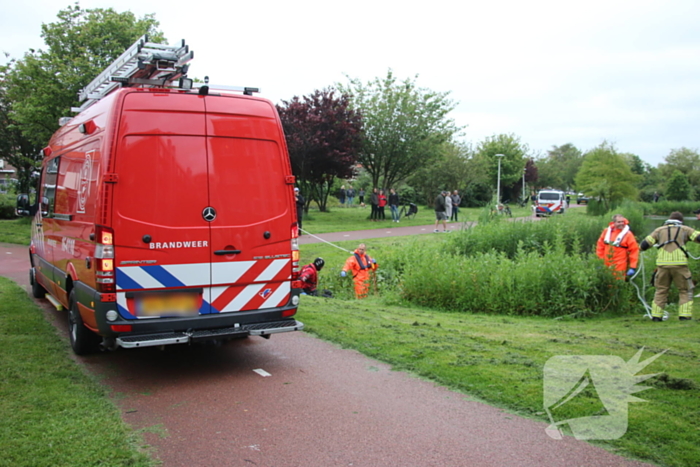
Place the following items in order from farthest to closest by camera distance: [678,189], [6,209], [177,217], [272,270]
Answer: [678,189] → [6,209] → [272,270] → [177,217]

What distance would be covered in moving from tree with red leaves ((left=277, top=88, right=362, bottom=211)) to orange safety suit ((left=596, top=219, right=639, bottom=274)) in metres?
18.9

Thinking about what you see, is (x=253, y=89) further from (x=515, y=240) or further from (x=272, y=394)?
(x=515, y=240)

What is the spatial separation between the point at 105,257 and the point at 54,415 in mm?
1459

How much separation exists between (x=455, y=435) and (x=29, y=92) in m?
27.0

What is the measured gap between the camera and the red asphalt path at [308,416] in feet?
13.7

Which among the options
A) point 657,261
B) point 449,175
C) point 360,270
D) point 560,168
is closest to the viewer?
point 657,261

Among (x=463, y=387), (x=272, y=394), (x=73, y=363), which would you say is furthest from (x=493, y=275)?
(x=73, y=363)

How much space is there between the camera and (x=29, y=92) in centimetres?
2577

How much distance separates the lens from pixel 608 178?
4834cm

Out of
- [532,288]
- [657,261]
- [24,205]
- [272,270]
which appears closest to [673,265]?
[657,261]

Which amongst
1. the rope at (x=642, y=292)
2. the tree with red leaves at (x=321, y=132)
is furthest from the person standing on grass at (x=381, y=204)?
the rope at (x=642, y=292)

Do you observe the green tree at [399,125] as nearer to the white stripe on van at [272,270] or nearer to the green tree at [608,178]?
the green tree at [608,178]

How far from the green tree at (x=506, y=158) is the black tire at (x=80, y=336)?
56714 millimetres

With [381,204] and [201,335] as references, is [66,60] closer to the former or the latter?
[381,204]
